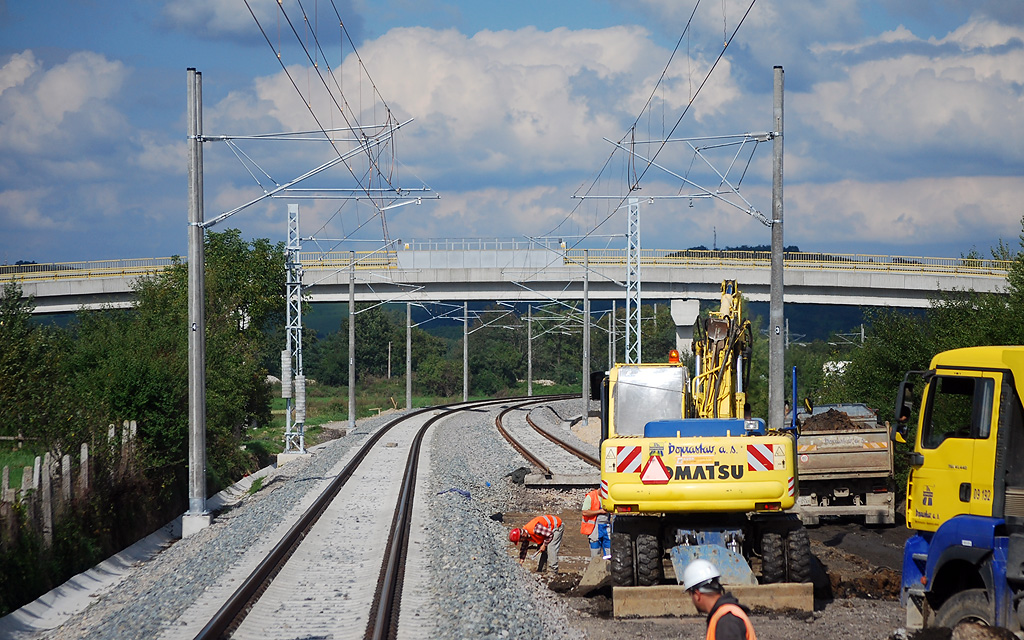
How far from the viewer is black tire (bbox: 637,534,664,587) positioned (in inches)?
456

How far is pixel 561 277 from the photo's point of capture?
54.7 meters

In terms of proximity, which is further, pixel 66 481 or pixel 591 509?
pixel 66 481

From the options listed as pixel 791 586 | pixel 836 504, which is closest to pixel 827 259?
pixel 836 504

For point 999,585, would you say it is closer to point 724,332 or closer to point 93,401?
point 724,332

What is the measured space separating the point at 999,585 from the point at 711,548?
3423mm

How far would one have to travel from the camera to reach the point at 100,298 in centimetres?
5409

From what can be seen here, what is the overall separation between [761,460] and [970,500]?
8.38 feet

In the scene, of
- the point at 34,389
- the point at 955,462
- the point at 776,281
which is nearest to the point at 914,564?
the point at 955,462

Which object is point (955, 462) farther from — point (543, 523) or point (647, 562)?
point (543, 523)

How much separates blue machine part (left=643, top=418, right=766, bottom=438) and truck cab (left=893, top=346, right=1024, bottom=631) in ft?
8.02

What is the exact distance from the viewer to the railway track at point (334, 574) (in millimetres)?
10867

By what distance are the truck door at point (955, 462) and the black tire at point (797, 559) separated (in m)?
1.87

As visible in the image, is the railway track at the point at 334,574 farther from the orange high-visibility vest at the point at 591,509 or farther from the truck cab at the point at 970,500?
the truck cab at the point at 970,500

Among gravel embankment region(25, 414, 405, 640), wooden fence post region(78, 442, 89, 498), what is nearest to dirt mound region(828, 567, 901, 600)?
gravel embankment region(25, 414, 405, 640)
